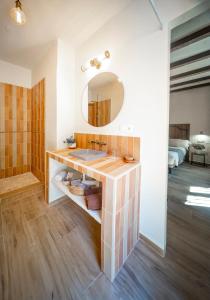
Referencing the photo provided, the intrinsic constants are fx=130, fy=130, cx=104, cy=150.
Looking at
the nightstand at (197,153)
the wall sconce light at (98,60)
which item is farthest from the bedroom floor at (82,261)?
the nightstand at (197,153)

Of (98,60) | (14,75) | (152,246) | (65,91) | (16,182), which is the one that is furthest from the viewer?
(14,75)

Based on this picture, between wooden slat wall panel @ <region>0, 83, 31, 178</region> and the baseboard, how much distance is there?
9.61 ft

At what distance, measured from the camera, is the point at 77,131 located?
7.05 ft

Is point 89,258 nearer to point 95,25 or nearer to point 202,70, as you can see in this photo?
point 95,25

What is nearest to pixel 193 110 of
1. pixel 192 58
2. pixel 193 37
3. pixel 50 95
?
pixel 192 58

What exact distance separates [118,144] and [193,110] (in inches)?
183

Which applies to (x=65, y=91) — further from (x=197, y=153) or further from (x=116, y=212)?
(x=197, y=153)

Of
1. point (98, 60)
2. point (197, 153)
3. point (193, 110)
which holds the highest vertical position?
point (193, 110)

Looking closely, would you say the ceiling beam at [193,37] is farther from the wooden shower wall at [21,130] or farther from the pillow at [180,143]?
the pillow at [180,143]

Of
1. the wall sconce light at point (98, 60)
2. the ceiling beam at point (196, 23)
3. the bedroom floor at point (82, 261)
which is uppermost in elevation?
the ceiling beam at point (196, 23)

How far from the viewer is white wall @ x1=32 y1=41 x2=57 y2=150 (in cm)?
202

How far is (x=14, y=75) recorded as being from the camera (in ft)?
9.09

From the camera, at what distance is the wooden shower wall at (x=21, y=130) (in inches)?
104

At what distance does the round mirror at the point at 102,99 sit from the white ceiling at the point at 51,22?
62 cm
